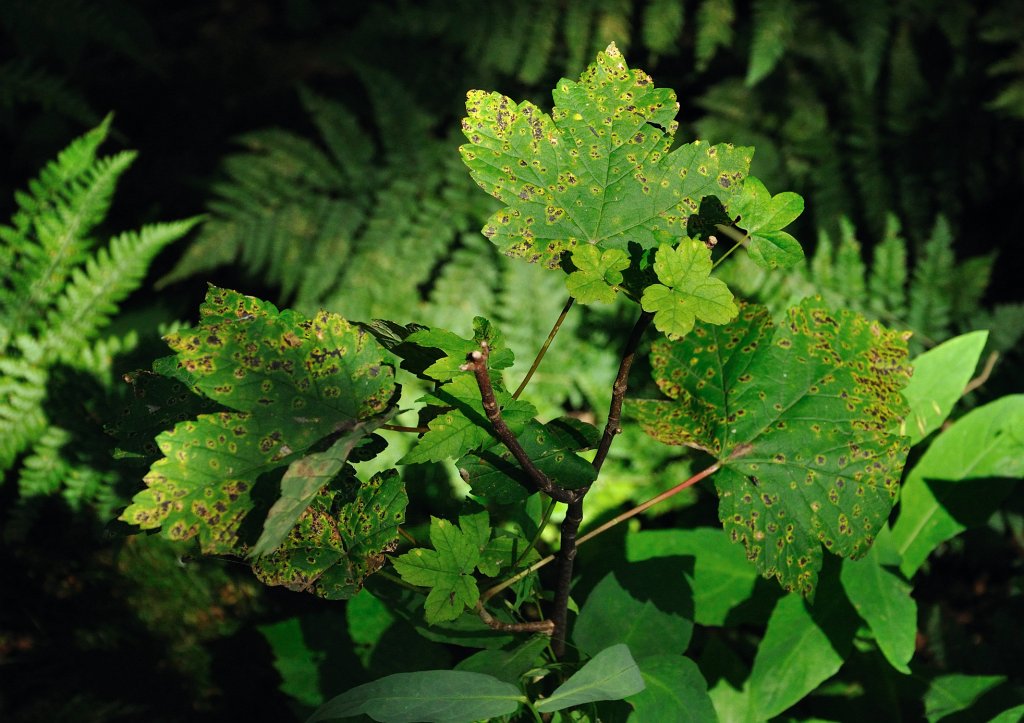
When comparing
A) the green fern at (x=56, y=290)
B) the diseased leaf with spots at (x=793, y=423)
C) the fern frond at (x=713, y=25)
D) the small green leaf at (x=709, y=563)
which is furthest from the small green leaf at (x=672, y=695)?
the fern frond at (x=713, y=25)

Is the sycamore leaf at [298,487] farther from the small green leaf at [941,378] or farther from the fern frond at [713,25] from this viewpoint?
the fern frond at [713,25]

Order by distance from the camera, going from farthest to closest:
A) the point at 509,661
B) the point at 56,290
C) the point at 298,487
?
the point at 56,290
the point at 509,661
the point at 298,487

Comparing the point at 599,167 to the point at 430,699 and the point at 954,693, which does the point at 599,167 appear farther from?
the point at 954,693

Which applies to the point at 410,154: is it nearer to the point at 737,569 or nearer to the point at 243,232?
the point at 243,232

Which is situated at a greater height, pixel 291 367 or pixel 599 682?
pixel 291 367

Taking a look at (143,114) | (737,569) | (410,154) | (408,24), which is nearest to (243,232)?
(410,154)

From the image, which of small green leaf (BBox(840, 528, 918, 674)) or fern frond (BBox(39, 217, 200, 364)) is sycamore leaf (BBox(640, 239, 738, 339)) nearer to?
small green leaf (BBox(840, 528, 918, 674))

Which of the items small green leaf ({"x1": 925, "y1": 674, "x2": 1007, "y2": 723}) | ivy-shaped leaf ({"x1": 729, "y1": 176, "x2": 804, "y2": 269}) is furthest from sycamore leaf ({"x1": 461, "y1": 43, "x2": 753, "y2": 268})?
small green leaf ({"x1": 925, "y1": 674, "x2": 1007, "y2": 723})

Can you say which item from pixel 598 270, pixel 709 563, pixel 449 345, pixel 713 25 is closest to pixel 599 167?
pixel 598 270

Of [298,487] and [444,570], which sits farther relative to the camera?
[444,570]
